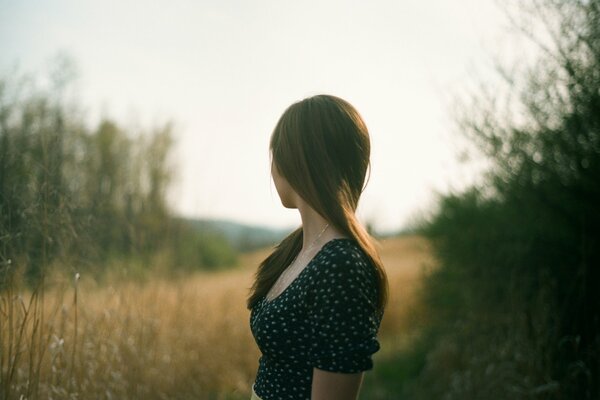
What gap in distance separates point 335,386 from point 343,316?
0.64 feet

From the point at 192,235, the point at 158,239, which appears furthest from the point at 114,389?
the point at 192,235

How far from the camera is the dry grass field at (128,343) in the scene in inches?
110

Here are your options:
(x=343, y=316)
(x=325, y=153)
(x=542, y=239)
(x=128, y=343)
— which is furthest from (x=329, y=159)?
(x=542, y=239)

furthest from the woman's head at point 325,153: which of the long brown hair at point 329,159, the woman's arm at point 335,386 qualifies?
the woman's arm at point 335,386

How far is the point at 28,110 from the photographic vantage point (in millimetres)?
4016

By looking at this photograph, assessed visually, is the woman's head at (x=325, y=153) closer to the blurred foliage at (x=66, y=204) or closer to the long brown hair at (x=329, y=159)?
the long brown hair at (x=329, y=159)

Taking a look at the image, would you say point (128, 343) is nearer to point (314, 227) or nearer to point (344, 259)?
point (314, 227)

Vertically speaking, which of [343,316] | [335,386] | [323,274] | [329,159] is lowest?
[335,386]

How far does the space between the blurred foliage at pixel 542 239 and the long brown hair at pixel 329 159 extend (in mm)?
2844

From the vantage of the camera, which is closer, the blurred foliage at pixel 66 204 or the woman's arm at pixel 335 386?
the woman's arm at pixel 335 386

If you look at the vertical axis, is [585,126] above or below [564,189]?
above

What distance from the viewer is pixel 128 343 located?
13.2ft

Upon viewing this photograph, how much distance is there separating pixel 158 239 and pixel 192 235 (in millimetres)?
697

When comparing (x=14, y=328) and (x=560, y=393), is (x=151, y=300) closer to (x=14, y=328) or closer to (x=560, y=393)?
(x=14, y=328)
